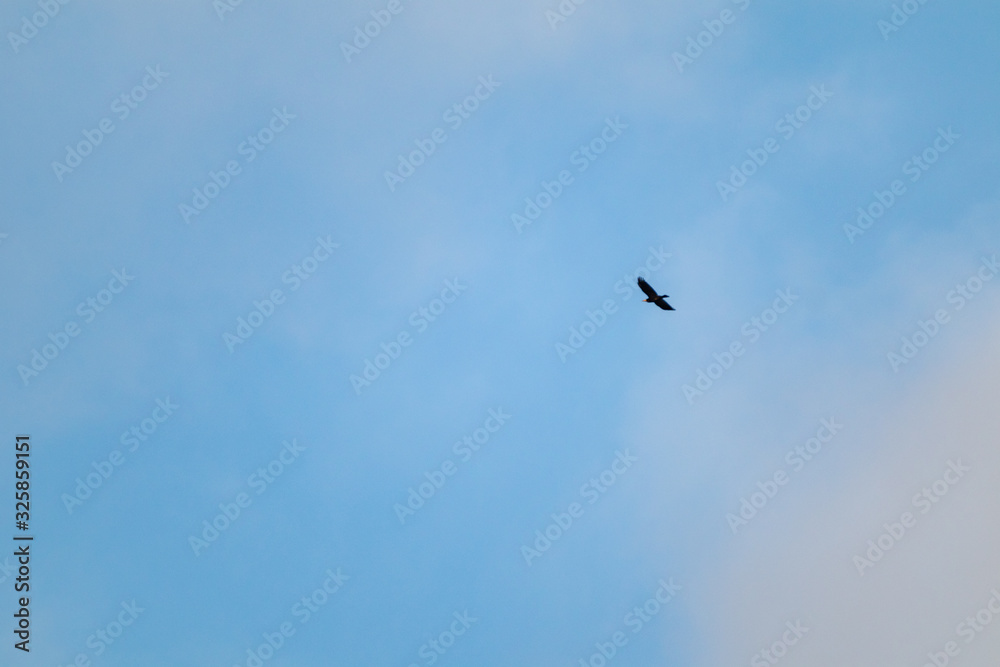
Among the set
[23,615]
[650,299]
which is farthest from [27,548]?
[650,299]

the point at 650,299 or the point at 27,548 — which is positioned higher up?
the point at 650,299

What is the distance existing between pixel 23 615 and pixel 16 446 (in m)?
12.7

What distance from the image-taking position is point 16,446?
95.5 meters

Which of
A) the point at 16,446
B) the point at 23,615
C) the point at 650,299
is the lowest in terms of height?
the point at 23,615

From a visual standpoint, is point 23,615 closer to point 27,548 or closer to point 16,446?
point 27,548

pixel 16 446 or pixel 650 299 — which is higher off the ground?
pixel 650 299

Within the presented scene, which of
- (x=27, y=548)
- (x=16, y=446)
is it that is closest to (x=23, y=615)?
(x=27, y=548)

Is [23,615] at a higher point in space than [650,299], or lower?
lower

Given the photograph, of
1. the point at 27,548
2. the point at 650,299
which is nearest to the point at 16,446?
the point at 27,548

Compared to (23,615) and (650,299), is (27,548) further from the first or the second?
(650,299)

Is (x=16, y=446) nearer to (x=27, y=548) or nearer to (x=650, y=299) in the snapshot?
(x=27, y=548)

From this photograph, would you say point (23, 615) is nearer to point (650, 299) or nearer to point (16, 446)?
point (16, 446)

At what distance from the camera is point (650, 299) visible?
9750 centimetres

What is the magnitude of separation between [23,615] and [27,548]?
5021 millimetres
